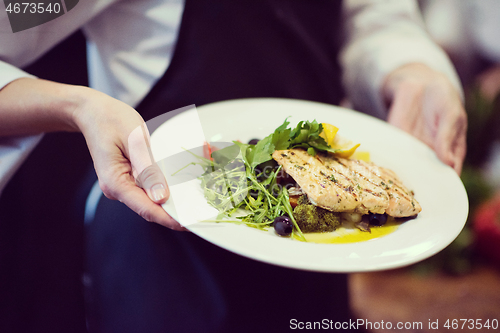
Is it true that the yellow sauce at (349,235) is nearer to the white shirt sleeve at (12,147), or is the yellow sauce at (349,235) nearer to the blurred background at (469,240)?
the white shirt sleeve at (12,147)

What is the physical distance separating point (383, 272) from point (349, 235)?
1.74 meters

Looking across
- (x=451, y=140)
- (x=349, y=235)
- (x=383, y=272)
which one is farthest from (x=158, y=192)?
(x=383, y=272)

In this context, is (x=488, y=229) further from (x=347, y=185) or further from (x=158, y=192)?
(x=158, y=192)

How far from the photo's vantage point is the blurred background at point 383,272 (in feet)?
3.66

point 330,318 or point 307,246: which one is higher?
point 307,246

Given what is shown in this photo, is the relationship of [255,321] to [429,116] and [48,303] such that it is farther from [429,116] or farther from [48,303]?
[429,116]

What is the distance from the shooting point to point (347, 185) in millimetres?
1010

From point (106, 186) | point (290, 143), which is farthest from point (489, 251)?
point (106, 186)

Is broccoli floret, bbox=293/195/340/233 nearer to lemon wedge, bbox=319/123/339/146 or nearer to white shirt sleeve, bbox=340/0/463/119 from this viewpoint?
lemon wedge, bbox=319/123/339/146

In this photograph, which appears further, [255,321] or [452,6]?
[452,6]

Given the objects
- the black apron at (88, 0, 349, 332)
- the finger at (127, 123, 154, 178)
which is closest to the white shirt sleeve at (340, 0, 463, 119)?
the black apron at (88, 0, 349, 332)

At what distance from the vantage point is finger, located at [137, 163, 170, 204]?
2.67 ft

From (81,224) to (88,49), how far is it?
0.63m

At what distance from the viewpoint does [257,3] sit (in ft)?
4.97
